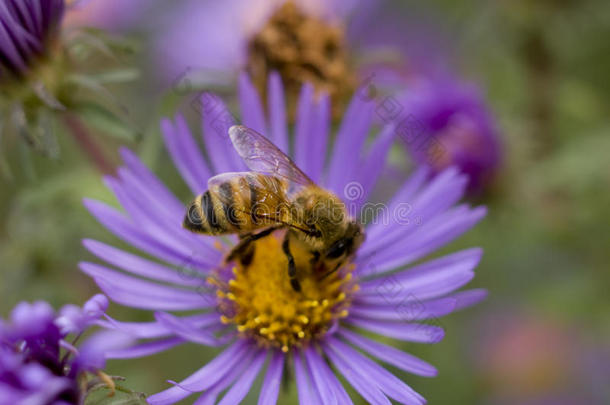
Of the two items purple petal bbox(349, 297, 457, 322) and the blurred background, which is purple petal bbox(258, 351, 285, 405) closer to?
the blurred background

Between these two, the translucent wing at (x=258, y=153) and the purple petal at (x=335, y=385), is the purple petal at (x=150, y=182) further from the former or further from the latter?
the purple petal at (x=335, y=385)

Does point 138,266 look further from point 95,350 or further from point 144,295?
point 95,350

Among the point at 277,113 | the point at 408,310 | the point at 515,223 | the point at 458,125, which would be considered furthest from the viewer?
the point at 515,223

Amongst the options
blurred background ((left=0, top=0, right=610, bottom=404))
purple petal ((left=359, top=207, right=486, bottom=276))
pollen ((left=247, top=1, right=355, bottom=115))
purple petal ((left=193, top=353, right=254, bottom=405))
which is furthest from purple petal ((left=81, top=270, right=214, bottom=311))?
pollen ((left=247, top=1, right=355, bottom=115))

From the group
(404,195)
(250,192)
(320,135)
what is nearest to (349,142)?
(320,135)

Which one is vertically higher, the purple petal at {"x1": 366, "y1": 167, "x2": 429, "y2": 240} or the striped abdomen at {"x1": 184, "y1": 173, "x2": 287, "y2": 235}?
the striped abdomen at {"x1": 184, "y1": 173, "x2": 287, "y2": 235}

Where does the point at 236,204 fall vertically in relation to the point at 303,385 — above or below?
above

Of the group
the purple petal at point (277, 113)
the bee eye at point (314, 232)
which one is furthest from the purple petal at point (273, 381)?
the purple petal at point (277, 113)

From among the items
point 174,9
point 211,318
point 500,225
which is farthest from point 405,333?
point 174,9
